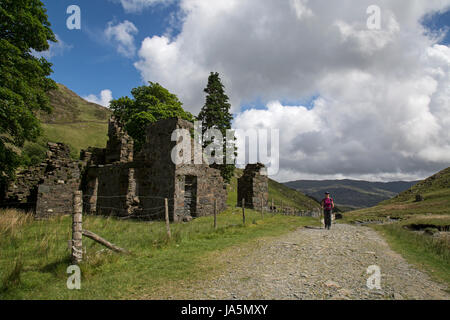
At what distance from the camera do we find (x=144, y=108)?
30.8 m

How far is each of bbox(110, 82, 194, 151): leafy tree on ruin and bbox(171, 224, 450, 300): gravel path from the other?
23337 mm

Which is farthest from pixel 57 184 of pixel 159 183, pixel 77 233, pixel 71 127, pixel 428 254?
pixel 71 127

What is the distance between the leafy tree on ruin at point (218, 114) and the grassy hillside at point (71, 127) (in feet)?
54.0

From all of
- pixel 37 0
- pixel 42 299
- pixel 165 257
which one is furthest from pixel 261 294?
pixel 37 0

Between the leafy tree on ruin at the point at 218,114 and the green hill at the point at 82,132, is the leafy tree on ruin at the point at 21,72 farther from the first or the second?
the leafy tree on ruin at the point at 218,114

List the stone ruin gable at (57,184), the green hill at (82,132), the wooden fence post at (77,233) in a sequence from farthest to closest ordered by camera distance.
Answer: the green hill at (82,132) < the stone ruin gable at (57,184) < the wooden fence post at (77,233)

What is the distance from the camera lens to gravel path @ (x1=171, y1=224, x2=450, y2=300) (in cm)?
449

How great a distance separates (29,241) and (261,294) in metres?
8.36

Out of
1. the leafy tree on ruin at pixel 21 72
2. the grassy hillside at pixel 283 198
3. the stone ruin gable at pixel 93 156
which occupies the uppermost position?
the leafy tree on ruin at pixel 21 72

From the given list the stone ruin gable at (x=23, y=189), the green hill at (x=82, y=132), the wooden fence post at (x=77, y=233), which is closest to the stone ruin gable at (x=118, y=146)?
the stone ruin gable at (x=23, y=189)

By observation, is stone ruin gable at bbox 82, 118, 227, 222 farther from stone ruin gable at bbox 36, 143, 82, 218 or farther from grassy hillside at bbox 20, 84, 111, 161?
grassy hillside at bbox 20, 84, 111, 161

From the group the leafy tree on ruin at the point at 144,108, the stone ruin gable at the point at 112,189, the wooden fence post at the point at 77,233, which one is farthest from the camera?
the leafy tree on ruin at the point at 144,108

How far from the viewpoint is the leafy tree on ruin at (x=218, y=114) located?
31703mm
